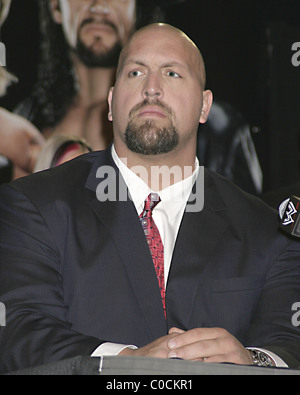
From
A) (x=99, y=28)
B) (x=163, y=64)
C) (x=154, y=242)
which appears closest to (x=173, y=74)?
(x=163, y=64)

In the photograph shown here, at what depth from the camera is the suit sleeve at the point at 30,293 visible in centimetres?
145

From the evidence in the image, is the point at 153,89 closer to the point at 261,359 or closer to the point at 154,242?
the point at 154,242

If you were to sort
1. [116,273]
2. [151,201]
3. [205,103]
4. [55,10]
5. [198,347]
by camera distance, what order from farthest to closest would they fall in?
[55,10] < [205,103] < [151,201] < [116,273] < [198,347]

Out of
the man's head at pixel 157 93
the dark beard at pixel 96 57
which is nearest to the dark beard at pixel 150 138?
the man's head at pixel 157 93

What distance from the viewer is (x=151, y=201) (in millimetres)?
1865

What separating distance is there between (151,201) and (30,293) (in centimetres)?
53

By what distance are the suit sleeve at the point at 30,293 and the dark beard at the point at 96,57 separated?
49.6 inches

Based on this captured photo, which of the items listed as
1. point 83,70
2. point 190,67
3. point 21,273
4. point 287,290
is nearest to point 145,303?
point 21,273

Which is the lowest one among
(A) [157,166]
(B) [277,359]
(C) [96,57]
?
(B) [277,359]

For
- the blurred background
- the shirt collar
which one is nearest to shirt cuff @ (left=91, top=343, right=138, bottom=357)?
the shirt collar

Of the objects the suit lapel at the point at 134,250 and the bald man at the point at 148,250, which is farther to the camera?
the suit lapel at the point at 134,250

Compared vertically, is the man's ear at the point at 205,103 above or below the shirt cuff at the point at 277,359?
above

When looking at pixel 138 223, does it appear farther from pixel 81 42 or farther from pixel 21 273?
pixel 81 42

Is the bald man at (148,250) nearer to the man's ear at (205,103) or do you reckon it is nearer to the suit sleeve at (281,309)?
the suit sleeve at (281,309)
